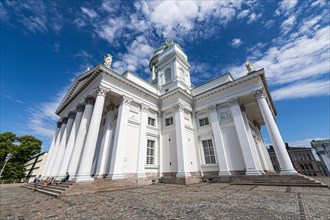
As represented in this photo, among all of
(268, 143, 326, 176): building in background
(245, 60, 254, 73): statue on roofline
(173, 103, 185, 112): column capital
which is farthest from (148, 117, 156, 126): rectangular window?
(268, 143, 326, 176): building in background

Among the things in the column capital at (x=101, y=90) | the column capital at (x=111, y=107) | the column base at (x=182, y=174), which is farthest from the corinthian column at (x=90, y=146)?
the column base at (x=182, y=174)

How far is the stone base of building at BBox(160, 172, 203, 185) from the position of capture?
11410mm

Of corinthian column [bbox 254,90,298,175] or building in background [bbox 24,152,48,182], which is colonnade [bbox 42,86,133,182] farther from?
building in background [bbox 24,152,48,182]

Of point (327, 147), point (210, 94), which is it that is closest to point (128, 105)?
point (210, 94)

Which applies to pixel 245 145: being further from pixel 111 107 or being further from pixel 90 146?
pixel 111 107

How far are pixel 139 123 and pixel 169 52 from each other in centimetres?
1325

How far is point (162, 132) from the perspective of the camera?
15320 millimetres

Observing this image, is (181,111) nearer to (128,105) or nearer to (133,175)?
(128,105)

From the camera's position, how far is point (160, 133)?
50.4ft

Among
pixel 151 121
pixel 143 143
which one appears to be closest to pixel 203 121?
pixel 151 121

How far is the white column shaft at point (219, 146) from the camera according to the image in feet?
40.3

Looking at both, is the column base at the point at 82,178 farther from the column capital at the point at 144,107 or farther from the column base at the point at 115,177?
the column capital at the point at 144,107

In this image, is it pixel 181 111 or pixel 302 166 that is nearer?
pixel 181 111

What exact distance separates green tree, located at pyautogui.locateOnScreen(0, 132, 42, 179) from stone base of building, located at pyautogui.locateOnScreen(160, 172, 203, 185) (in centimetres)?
3359
